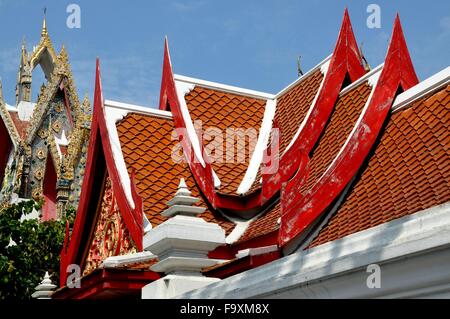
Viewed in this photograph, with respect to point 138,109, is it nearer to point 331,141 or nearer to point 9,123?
point 331,141

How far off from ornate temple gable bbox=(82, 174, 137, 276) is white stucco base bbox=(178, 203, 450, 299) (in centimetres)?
509

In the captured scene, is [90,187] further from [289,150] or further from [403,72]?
[403,72]

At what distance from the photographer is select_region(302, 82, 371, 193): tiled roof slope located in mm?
8586

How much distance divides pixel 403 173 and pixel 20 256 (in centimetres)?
914

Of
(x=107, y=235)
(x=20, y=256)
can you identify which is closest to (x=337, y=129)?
(x=107, y=235)

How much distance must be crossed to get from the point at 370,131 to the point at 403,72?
0.98 m

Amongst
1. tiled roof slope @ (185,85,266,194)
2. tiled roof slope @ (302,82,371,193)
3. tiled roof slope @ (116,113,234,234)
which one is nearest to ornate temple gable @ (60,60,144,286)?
tiled roof slope @ (116,113,234,234)

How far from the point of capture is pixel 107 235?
34.1ft

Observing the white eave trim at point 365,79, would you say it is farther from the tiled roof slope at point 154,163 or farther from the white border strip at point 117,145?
the white border strip at point 117,145

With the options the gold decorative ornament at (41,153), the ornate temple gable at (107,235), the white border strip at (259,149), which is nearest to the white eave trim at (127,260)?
the ornate temple gable at (107,235)

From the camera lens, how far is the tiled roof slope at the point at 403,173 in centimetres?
630

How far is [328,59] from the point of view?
1050 centimetres

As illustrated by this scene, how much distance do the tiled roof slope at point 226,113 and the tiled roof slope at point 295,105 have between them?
0.39 meters
